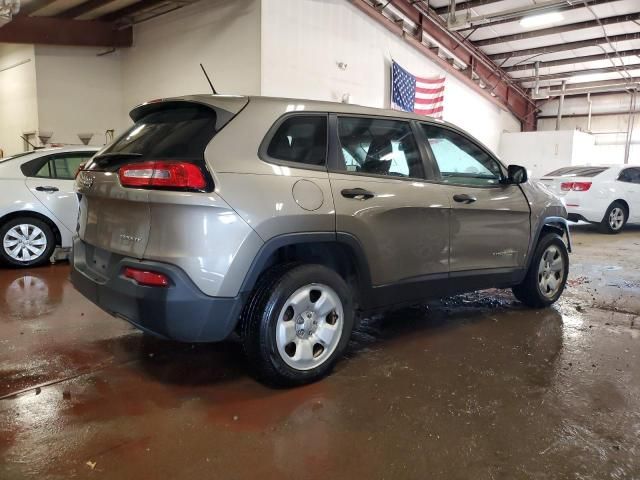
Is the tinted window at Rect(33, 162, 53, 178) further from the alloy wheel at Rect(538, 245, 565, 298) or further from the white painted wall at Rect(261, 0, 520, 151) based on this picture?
the alloy wheel at Rect(538, 245, 565, 298)

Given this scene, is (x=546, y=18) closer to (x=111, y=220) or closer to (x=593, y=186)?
(x=593, y=186)

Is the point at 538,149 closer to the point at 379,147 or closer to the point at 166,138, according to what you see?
the point at 379,147

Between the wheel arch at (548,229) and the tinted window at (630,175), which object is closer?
the wheel arch at (548,229)

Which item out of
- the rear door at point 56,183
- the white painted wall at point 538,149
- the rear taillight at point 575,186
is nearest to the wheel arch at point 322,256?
the rear door at point 56,183

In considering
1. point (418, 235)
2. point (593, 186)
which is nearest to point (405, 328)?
point (418, 235)

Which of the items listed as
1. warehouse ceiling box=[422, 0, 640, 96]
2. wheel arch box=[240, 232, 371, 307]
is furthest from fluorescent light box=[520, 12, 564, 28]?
wheel arch box=[240, 232, 371, 307]

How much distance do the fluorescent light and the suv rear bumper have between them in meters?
10.1

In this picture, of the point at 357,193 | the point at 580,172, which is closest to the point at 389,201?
the point at 357,193

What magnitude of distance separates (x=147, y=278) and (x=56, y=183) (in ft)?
13.1

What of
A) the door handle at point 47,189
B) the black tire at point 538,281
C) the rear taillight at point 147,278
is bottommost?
the black tire at point 538,281

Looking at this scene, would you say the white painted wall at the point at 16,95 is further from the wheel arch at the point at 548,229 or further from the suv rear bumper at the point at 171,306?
the wheel arch at the point at 548,229

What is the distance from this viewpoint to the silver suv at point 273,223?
231 cm

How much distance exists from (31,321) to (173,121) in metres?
2.12

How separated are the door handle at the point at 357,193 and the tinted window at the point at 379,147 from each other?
14 cm
